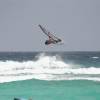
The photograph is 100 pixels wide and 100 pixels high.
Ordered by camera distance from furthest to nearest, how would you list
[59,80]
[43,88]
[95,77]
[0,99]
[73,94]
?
[95,77], [59,80], [43,88], [73,94], [0,99]

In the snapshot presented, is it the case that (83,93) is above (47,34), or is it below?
below

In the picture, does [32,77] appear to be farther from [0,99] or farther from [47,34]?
[47,34]

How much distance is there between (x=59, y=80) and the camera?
54.2m

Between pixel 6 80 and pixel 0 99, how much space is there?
12129mm

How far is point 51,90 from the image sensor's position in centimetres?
4759

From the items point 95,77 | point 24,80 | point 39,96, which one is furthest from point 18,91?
point 95,77

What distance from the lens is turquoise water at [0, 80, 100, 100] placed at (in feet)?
145

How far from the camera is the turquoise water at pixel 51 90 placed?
4406 cm

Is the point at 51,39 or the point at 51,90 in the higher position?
the point at 51,39

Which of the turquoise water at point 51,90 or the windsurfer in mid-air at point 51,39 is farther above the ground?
the windsurfer in mid-air at point 51,39

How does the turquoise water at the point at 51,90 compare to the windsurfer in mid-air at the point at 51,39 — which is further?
the turquoise water at the point at 51,90

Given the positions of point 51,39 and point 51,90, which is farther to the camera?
point 51,90

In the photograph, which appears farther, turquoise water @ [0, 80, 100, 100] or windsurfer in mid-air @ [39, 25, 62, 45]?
turquoise water @ [0, 80, 100, 100]

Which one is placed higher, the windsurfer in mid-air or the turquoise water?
the windsurfer in mid-air
